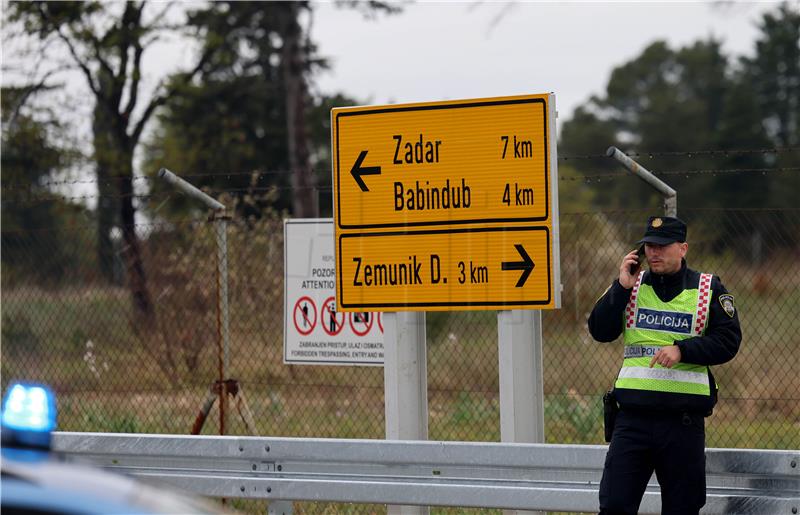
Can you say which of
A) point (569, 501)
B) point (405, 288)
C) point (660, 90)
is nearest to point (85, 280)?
point (405, 288)

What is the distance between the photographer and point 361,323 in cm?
888

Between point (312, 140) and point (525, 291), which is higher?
point (312, 140)

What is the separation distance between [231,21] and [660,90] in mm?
56733

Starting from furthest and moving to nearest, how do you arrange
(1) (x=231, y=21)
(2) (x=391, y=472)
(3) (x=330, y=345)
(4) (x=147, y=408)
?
1. (1) (x=231, y=21)
2. (4) (x=147, y=408)
3. (3) (x=330, y=345)
4. (2) (x=391, y=472)

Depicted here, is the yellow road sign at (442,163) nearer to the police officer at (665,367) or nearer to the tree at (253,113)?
the police officer at (665,367)

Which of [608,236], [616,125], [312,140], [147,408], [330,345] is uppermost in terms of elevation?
[616,125]

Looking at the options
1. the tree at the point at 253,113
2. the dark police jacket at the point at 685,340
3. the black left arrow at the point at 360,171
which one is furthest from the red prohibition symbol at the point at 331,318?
the tree at the point at 253,113

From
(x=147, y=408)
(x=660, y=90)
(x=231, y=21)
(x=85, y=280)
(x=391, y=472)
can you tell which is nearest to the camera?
(x=391, y=472)

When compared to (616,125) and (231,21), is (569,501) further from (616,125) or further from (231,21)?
(616,125)

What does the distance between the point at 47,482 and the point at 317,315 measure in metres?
6.16

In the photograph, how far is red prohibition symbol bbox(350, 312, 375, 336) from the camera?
29.1ft

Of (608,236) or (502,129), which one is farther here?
(608,236)

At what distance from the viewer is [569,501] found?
6.15 meters

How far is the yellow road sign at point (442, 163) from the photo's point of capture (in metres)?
6.88
